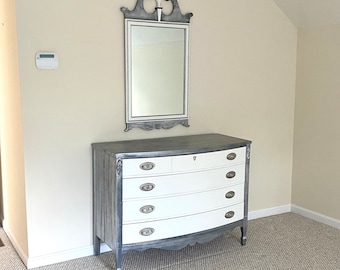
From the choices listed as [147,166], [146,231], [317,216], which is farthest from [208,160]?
[317,216]

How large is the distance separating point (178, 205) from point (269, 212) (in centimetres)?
148

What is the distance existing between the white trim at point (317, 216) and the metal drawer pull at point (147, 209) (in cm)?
187

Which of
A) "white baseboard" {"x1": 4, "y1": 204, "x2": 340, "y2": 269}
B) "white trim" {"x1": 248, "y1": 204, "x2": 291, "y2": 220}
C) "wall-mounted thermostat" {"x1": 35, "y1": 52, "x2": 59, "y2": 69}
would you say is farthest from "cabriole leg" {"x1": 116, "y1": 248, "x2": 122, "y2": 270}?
"white trim" {"x1": 248, "y1": 204, "x2": 291, "y2": 220}

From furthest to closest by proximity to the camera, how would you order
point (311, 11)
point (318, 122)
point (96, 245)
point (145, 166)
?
1. point (318, 122)
2. point (311, 11)
3. point (96, 245)
4. point (145, 166)

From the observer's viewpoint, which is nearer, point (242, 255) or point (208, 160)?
point (208, 160)

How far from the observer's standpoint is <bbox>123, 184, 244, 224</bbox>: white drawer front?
9.36 feet

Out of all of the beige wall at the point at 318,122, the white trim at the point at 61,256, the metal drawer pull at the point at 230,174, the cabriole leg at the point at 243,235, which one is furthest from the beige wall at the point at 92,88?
the cabriole leg at the point at 243,235

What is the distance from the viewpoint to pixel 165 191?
2930mm

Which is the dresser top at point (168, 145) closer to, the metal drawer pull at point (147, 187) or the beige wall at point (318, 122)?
the metal drawer pull at point (147, 187)

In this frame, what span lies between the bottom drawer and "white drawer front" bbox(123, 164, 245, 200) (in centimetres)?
20

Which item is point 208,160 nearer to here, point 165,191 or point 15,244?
point 165,191

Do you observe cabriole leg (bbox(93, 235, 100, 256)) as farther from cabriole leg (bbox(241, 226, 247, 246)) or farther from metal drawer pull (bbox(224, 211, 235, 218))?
cabriole leg (bbox(241, 226, 247, 246))

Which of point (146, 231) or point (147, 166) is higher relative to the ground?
point (147, 166)

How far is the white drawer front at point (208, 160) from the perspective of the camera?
2955 millimetres
